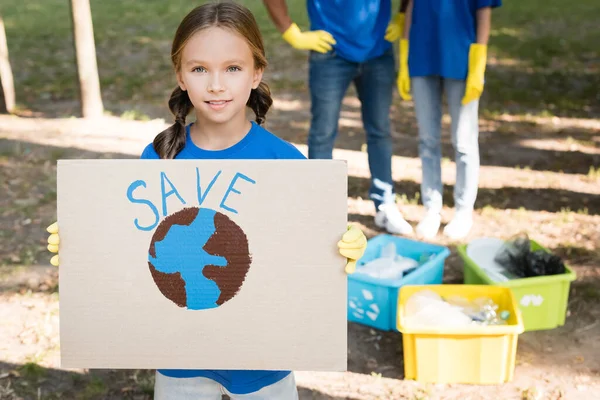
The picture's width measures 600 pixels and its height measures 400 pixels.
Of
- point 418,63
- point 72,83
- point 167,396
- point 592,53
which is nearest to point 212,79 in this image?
point 167,396

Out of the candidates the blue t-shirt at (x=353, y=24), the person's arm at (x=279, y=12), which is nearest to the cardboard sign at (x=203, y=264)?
the blue t-shirt at (x=353, y=24)

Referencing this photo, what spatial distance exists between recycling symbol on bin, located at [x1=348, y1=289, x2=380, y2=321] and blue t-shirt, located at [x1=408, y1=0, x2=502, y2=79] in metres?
1.32

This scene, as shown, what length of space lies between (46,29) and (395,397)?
9529 millimetres

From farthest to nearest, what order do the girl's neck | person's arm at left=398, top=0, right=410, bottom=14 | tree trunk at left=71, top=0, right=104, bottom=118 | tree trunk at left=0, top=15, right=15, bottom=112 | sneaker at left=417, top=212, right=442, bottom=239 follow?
tree trunk at left=0, top=15, right=15, bottom=112 < tree trunk at left=71, top=0, right=104, bottom=118 < sneaker at left=417, top=212, right=442, bottom=239 < person's arm at left=398, top=0, right=410, bottom=14 < the girl's neck

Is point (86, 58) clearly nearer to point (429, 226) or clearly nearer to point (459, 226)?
point (429, 226)

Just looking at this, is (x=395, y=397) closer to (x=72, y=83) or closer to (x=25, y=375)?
(x=25, y=375)

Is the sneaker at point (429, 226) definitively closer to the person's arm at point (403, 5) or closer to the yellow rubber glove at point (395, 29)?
the yellow rubber glove at point (395, 29)

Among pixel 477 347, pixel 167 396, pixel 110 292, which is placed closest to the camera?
pixel 110 292

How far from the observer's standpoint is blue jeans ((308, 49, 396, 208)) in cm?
393

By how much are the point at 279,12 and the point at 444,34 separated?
881mm

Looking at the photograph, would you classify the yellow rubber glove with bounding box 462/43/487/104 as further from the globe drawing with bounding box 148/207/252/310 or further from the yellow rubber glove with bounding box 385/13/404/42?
the globe drawing with bounding box 148/207/252/310

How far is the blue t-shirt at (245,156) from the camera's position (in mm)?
1925

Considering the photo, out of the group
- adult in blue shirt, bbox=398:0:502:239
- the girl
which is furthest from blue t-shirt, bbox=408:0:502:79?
the girl

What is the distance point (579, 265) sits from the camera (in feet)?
12.5
